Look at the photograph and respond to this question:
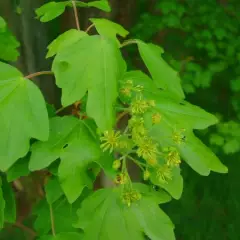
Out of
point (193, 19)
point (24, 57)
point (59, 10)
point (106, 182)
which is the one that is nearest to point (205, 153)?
point (59, 10)

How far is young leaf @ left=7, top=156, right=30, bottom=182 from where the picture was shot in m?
1.05

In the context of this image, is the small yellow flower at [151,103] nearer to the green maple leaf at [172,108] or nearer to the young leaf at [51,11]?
the green maple leaf at [172,108]

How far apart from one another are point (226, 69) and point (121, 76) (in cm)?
141

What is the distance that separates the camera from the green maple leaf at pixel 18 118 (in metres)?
0.93

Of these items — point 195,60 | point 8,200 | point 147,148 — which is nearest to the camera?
point 147,148

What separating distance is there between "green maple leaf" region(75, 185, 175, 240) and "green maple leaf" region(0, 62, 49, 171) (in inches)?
7.0

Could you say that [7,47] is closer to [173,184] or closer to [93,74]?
[93,74]

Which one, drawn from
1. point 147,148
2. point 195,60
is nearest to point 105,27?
point 147,148

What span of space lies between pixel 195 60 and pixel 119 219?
137cm

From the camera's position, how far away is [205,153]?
3.39ft

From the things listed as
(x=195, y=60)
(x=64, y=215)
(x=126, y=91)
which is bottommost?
(x=195, y=60)

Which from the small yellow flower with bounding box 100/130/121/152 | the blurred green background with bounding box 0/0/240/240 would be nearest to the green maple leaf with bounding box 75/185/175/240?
the small yellow flower with bounding box 100/130/121/152

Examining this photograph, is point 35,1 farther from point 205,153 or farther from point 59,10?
point 205,153

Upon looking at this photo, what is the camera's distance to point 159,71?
1071mm
